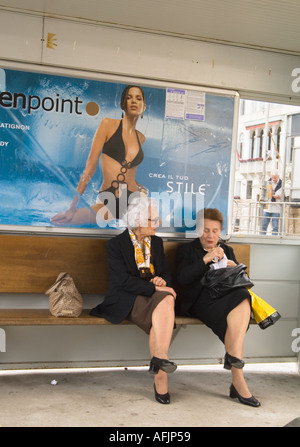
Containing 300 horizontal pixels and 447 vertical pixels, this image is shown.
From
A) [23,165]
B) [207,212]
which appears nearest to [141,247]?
[207,212]

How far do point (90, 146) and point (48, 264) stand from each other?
1.14m

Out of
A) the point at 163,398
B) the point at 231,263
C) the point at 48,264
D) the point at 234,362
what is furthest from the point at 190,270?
the point at 48,264

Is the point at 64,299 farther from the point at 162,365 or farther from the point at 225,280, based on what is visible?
the point at 225,280

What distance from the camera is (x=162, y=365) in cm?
434

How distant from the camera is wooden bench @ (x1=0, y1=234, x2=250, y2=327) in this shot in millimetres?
4863

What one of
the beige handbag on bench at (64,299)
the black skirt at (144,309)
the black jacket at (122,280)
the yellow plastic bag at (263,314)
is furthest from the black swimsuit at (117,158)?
the yellow plastic bag at (263,314)

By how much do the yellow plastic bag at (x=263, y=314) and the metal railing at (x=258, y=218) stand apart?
43.5 inches

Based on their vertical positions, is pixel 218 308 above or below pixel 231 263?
below

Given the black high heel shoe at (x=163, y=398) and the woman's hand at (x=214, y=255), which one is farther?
the woman's hand at (x=214, y=255)

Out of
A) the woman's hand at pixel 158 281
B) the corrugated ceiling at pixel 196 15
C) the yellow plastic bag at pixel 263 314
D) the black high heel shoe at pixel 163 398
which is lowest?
the black high heel shoe at pixel 163 398

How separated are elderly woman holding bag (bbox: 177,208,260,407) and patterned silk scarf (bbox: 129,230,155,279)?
29 cm

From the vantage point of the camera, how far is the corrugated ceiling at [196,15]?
15.2 ft

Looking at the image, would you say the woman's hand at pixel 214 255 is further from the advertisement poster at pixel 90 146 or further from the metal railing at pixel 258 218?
the metal railing at pixel 258 218
